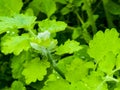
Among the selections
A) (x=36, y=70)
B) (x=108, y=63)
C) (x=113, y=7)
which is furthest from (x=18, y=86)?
(x=113, y=7)

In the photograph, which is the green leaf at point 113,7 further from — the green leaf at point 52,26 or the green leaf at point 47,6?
the green leaf at point 52,26

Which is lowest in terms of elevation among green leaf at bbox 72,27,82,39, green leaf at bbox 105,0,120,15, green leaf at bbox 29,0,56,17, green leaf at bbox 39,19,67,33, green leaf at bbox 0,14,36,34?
green leaf at bbox 72,27,82,39

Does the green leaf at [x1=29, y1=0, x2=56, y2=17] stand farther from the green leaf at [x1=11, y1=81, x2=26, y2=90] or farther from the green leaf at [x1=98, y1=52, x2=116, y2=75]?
the green leaf at [x1=98, y1=52, x2=116, y2=75]

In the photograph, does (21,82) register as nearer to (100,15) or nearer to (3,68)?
(3,68)

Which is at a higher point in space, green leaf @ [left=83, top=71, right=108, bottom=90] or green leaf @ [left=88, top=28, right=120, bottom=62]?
green leaf @ [left=88, top=28, right=120, bottom=62]

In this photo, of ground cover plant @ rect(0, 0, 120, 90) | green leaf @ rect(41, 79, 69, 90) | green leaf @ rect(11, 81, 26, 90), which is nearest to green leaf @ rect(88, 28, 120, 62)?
ground cover plant @ rect(0, 0, 120, 90)

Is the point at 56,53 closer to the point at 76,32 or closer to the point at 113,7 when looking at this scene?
the point at 76,32

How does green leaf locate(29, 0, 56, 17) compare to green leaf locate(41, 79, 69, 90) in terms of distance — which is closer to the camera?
green leaf locate(41, 79, 69, 90)
